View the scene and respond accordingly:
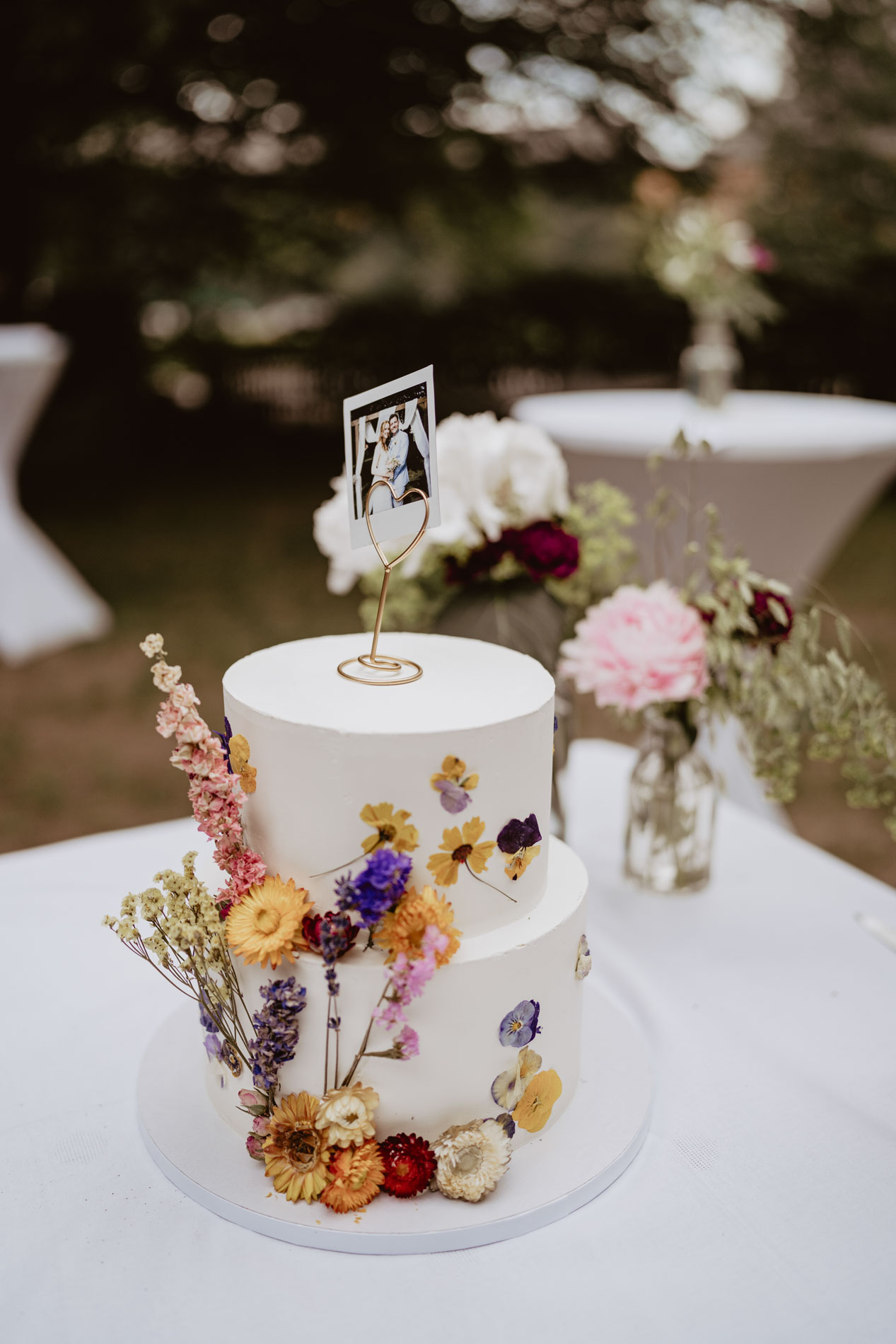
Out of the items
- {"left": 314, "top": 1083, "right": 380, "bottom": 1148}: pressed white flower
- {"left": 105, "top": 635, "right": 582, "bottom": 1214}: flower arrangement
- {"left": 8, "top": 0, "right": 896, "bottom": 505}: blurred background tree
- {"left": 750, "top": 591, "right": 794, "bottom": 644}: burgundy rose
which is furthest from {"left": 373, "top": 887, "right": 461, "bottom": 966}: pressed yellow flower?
{"left": 8, "top": 0, "right": 896, "bottom": 505}: blurred background tree

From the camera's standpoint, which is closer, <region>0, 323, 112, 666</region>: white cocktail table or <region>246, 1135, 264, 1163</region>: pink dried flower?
<region>246, 1135, 264, 1163</region>: pink dried flower

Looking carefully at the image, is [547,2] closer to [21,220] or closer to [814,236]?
[814,236]

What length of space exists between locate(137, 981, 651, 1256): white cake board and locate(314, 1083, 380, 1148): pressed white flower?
0.05 meters

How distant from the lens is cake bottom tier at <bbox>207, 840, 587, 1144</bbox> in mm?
814

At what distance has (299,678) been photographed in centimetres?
88

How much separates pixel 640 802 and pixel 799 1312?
659mm

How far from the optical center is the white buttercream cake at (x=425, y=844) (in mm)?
785

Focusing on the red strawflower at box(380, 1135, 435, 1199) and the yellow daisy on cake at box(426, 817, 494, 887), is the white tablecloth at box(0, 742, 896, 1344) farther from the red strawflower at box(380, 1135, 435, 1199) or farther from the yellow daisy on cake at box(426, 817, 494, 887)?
the yellow daisy on cake at box(426, 817, 494, 887)

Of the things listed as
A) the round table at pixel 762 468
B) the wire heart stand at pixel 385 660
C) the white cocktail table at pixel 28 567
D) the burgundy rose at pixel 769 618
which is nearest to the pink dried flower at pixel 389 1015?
the wire heart stand at pixel 385 660

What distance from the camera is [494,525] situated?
117 centimetres

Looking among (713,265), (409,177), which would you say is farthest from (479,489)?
(409,177)

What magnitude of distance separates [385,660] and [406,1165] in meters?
0.40

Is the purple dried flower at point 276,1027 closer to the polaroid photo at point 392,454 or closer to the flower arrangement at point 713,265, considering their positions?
the polaroid photo at point 392,454

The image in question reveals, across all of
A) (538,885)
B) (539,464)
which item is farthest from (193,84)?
(538,885)
